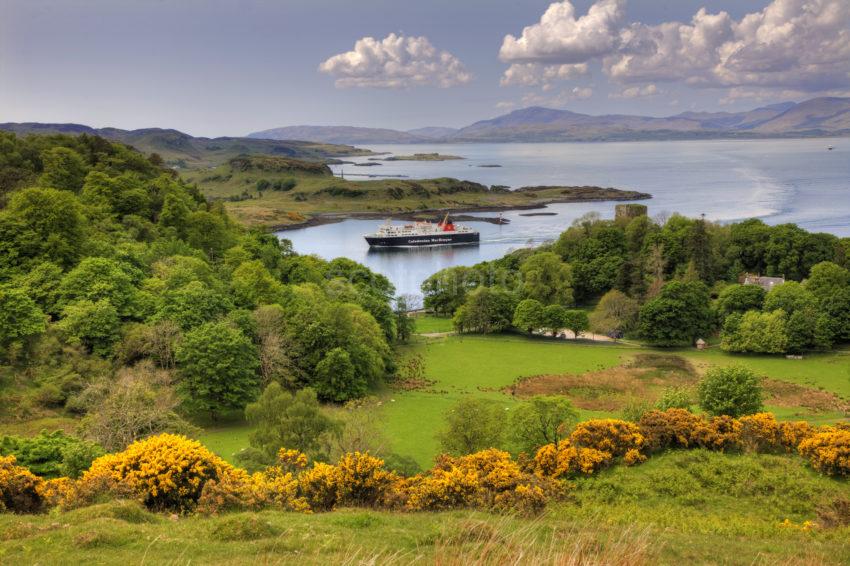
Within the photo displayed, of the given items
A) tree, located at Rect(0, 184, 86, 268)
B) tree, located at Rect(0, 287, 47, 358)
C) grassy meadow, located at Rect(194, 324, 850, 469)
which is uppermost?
tree, located at Rect(0, 184, 86, 268)

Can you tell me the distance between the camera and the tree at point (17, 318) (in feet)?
80.6

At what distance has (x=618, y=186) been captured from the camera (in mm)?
155625

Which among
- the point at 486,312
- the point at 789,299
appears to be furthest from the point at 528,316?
the point at 789,299

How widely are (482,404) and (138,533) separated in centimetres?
1388

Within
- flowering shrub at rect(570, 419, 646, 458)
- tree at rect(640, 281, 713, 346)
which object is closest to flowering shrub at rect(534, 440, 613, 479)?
flowering shrub at rect(570, 419, 646, 458)

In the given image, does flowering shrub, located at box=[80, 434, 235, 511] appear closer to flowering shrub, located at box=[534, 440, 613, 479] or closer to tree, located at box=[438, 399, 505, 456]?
flowering shrub, located at box=[534, 440, 613, 479]

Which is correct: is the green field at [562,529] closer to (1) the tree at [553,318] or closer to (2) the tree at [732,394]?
(2) the tree at [732,394]

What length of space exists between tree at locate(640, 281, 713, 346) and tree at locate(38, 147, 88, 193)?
44393 millimetres

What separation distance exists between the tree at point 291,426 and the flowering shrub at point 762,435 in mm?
12631

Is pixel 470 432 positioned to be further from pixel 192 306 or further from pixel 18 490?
pixel 192 306

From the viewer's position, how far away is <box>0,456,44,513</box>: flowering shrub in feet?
42.1

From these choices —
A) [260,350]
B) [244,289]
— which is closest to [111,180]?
[244,289]

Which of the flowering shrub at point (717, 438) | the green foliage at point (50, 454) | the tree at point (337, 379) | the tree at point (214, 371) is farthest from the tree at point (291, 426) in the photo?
the flowering shrub at point (717, 438)

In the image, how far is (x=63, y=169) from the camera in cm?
4841
